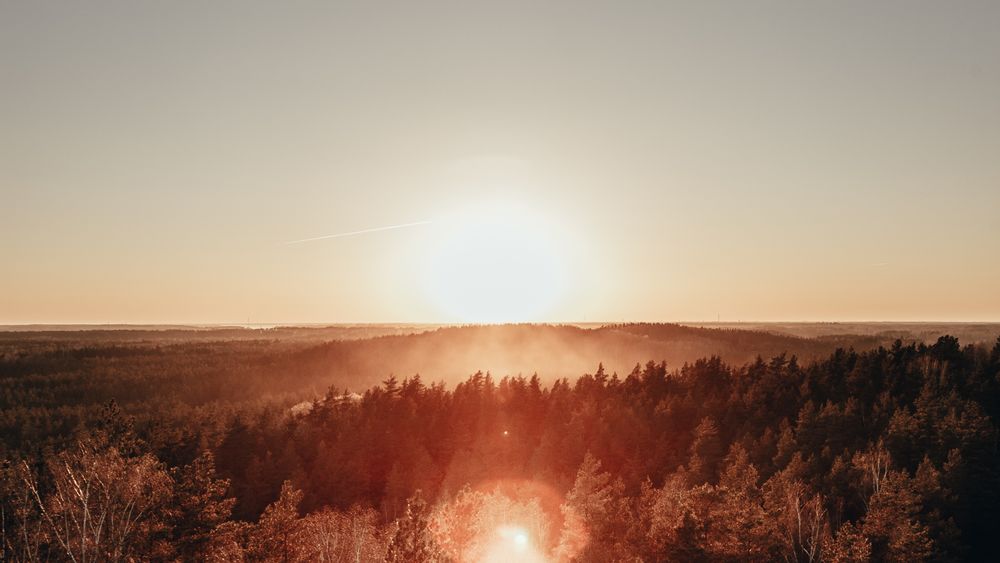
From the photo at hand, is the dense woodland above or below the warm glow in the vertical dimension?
above

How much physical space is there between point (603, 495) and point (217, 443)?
64643 mm

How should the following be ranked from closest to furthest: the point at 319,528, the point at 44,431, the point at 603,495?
1. the point at 603,495
2. the point at 319,528
3. the point at 44,431

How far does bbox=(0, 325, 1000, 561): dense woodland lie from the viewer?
44.6m

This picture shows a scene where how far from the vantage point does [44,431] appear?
128m

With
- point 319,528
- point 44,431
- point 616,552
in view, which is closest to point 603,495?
point 616,552

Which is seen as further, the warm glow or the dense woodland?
the warm glow

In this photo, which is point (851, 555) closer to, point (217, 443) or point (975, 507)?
point (975, 507)

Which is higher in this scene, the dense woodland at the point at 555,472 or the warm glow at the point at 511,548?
the dense woodland at the point at 555,472

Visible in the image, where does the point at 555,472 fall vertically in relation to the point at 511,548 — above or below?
above

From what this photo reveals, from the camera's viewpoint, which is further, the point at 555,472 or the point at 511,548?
the point at 555,472

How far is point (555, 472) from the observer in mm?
Result: 96750

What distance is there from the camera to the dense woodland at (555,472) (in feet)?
146

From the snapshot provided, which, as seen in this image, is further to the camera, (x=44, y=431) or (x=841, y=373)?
(x=44, y=431)

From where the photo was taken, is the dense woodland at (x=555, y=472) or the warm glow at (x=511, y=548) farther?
the warm glow at (x=511, y=548)
